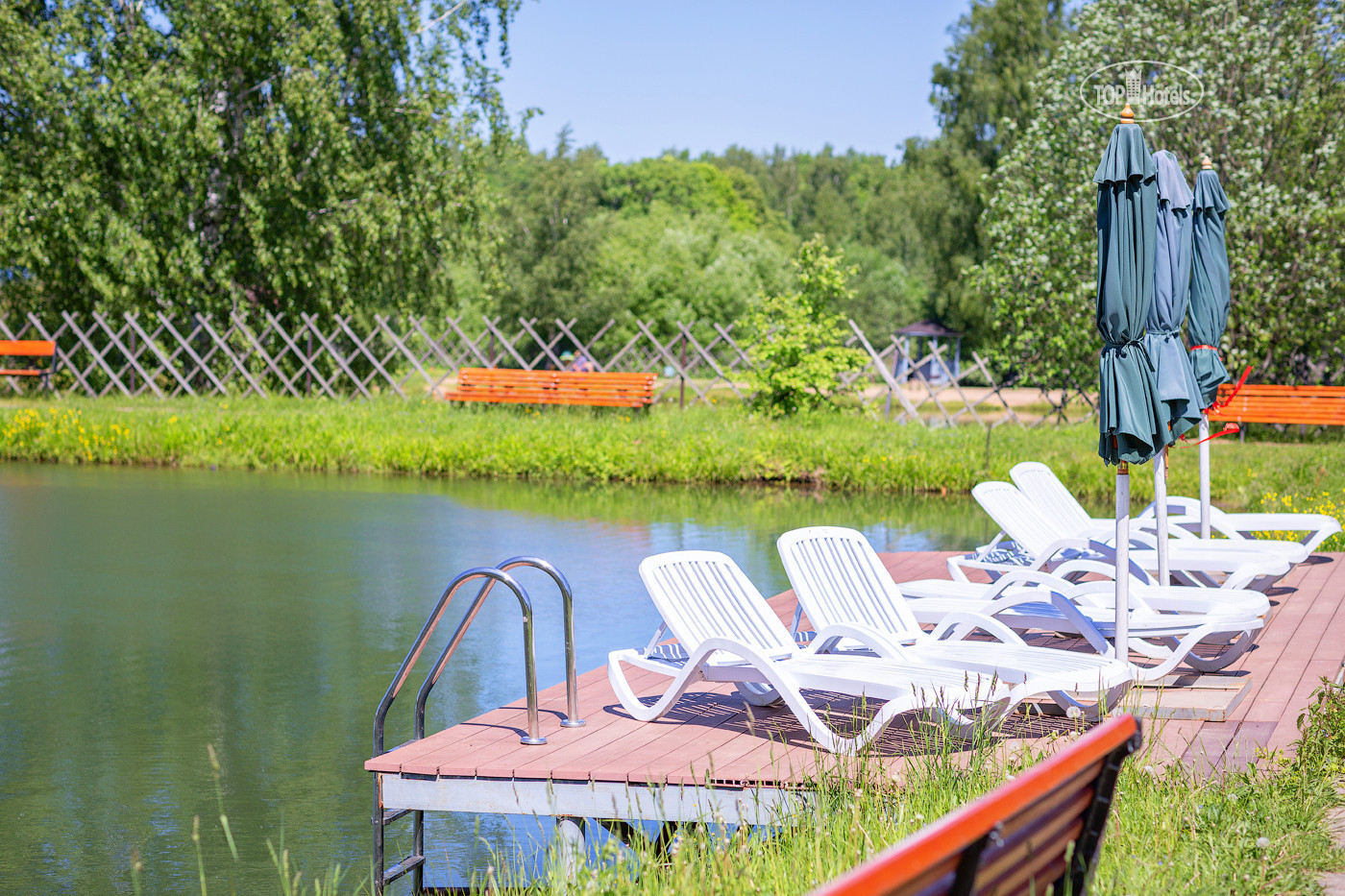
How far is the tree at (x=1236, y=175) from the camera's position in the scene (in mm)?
17344

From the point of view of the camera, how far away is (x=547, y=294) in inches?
1332

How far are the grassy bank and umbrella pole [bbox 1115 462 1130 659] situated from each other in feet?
29.5

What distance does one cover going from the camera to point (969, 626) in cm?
513

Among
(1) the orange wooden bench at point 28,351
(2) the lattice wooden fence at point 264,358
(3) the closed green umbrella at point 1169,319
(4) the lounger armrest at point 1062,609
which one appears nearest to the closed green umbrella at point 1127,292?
(3) the closed green umbrella at point 1169,319

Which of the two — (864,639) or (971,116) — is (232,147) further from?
(864,639)

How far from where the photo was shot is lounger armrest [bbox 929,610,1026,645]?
5012mm

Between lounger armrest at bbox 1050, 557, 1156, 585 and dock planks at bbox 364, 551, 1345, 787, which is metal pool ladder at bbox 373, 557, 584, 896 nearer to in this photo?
dock planks at bbox 364, 551, 1345, 787

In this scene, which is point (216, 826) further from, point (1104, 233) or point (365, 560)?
point (365, 560)

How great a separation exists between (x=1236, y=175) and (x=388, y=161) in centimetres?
1291

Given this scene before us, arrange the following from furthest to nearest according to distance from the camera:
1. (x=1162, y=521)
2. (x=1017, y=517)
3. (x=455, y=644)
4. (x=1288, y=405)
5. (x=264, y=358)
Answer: (x=264, y=358), (x=1288, y=405), (x=1017, y=517), (x=1162, y=521), (x=455, y=644)

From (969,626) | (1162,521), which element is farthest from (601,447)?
(969,626)

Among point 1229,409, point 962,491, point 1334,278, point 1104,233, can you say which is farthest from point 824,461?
point 1104,233

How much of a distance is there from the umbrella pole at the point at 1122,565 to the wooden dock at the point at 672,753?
0.35 meters

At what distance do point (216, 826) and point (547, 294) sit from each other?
29.3 m
